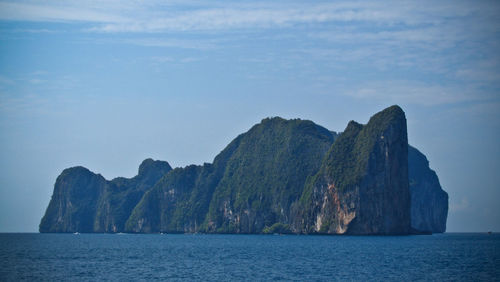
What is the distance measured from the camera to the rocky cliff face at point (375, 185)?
146m

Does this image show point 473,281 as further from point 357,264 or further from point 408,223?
point 408,223

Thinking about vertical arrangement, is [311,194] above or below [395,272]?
above

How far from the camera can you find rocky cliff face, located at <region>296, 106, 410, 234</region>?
480 ft

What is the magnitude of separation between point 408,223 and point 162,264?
9938 cm

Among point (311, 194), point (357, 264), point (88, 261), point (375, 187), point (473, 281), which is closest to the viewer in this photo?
point (473, 281)

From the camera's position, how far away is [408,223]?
494 feet

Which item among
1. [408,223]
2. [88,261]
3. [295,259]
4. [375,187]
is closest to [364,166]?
[375,187]

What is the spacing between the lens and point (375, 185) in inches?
5812

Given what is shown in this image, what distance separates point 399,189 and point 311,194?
26499 mm

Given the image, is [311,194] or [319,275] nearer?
[319,275]

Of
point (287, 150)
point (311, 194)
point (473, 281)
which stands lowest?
point (473, 281)

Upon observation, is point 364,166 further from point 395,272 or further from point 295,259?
point 395,272

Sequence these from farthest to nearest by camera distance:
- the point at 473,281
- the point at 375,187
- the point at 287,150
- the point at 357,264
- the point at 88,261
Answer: the point at 287,150 → the point at 375,187 → the point at 88,261 → the point at 357,264 → the point at 473,281

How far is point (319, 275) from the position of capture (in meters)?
52.9
